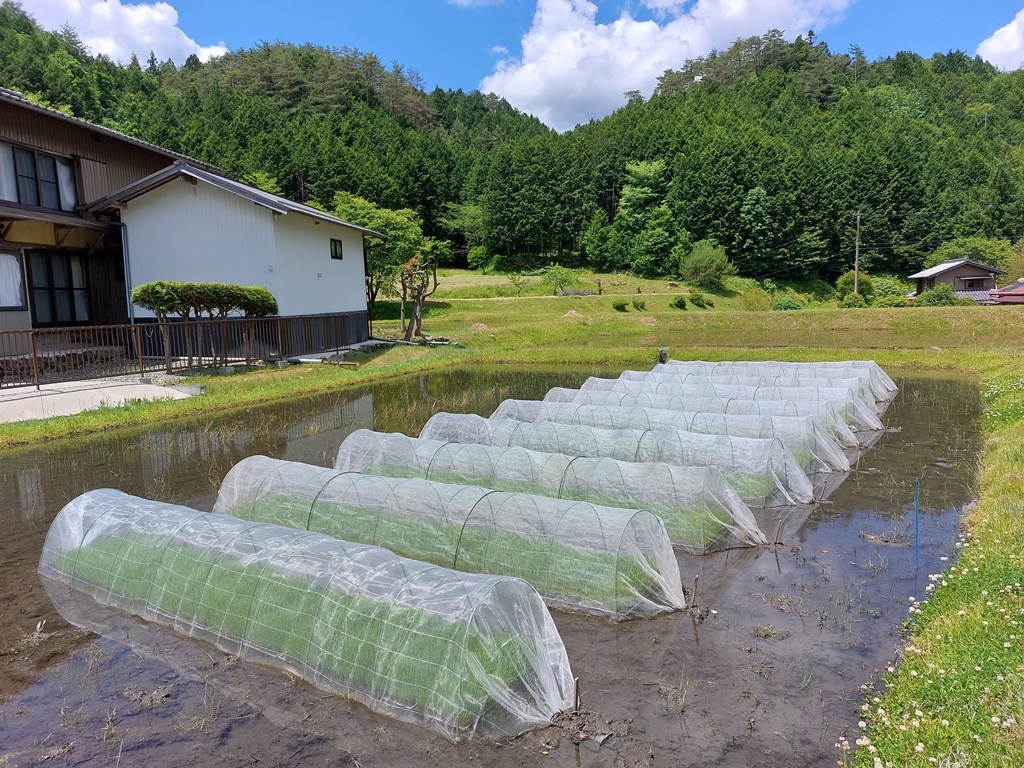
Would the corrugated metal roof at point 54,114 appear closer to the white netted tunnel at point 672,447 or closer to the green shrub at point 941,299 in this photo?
the white netted tunnel at point 672,447

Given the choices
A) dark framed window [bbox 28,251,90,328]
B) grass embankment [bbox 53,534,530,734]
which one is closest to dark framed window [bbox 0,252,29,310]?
dark framed window [bbox 28,251,90,328]

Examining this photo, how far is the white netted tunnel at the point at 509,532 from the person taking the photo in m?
6.77

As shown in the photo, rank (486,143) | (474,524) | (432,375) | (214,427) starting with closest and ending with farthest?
1. (474,524)
2. (214,427)
3. (432,375)
4. (486,143)

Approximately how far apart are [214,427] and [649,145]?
236ft

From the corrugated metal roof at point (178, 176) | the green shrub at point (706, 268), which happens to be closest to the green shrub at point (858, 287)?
the green shrub at point (706, 268)

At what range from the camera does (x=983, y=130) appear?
81562mm

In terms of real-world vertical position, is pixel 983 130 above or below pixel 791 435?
above

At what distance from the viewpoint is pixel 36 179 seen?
874 inches

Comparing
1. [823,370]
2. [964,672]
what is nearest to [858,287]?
[823,370]

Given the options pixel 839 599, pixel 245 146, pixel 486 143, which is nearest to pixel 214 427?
pixel 839 599

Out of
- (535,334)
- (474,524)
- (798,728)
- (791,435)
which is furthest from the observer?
(535,334)

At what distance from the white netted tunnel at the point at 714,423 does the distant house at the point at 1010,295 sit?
42.7 meters

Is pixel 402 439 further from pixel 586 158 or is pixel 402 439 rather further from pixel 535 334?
pixel 586 158

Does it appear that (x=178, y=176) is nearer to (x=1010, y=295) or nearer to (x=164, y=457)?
(x=164, y=457)
